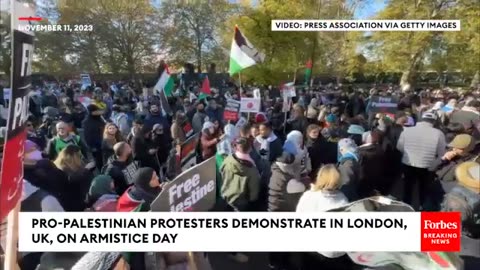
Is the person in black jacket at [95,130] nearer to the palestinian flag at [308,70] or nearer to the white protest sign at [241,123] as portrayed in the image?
the white protest sign at [241,123]

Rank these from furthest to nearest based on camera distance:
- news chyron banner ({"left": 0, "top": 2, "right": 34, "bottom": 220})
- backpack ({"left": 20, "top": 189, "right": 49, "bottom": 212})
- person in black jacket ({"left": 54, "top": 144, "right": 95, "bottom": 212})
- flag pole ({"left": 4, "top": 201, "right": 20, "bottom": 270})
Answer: person in black jacket ({"left": 54, "top": 144, "right": 95, "bottom": 212})
backpack ({"left": 20, "top": 189, "right": 49, "bottom": 212})
flag pole ({"left": 4, "top": 201, "right": 20, "bottom": 270})
news chyron banner ({"left": 0, "top": 2, "right": 34, "bottom": 220})

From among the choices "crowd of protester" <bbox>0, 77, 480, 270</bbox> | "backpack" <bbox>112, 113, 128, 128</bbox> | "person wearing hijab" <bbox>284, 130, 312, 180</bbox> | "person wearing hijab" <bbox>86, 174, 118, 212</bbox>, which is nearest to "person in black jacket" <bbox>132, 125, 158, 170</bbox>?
"crowd of protester" <bbox>0, 77, 480, 270</bbox>

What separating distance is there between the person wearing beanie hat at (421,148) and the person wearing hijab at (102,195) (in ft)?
5.29

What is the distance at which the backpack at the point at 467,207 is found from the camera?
266 centimetres

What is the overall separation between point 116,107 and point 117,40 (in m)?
0.36

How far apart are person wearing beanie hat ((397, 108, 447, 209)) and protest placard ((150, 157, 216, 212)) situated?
3.59 ft

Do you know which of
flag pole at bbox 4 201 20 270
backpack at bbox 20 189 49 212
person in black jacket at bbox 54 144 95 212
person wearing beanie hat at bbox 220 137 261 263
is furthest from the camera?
person wearing beanie hat at bbox 220 137 261 263

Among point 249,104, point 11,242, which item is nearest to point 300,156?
point 249,104

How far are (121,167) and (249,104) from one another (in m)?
0.82

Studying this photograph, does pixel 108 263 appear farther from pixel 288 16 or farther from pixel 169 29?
pixel 288 16

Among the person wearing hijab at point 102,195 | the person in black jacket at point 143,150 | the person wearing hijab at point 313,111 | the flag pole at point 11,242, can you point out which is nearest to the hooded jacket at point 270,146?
the person wearing hijab at point 313,111

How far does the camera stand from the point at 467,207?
8.75 feet

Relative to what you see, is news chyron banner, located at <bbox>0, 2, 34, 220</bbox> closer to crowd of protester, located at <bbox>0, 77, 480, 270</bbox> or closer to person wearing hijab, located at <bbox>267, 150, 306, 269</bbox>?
crowd of protester, located at <bbox>0, 77, 480, 270</bbox>

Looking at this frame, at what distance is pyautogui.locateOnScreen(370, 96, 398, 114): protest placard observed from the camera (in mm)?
2814
